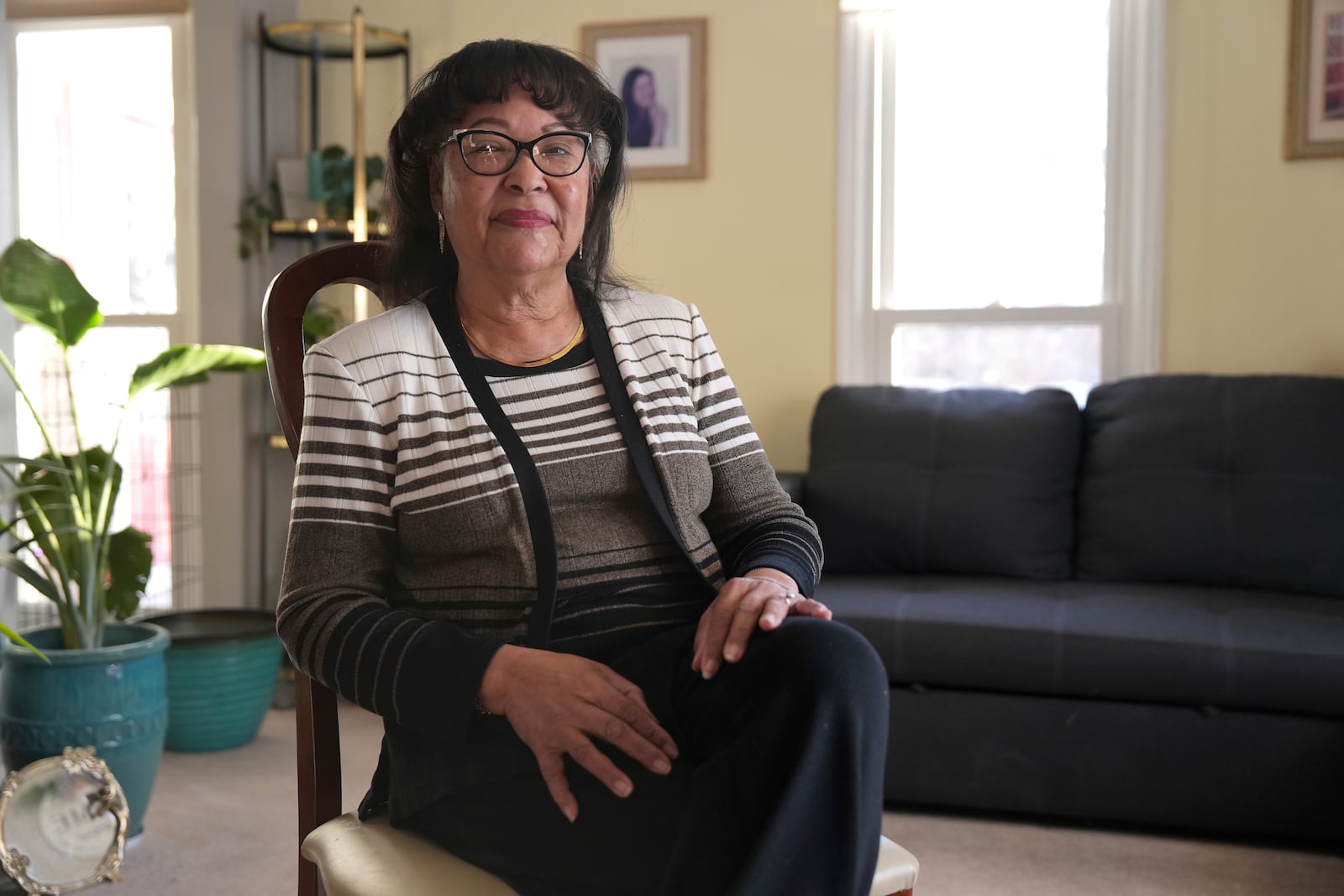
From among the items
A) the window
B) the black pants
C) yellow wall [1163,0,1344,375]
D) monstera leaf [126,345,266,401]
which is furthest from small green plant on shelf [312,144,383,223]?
the black pants

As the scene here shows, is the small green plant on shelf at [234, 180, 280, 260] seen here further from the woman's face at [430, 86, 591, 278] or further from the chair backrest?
the woman's face at [430, 86, 591, 278]

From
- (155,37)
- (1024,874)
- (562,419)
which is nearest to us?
(562,419)

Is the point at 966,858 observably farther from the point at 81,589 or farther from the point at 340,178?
the point at 340,178

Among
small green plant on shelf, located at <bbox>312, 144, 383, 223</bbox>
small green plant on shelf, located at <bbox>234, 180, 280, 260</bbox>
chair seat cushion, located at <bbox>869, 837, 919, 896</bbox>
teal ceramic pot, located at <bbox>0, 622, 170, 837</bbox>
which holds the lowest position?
teal ceramic pot, located at <bbox>0, 622, 170, 837</bbox>

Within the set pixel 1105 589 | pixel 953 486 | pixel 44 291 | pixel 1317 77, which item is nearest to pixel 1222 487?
pixel 1105 589

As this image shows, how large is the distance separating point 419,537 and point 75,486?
5.64 feet

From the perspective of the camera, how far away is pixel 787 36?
11.5ft

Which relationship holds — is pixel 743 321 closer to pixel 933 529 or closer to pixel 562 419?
pixel 933 529

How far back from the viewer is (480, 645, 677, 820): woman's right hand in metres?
1.07

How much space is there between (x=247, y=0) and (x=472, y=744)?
10.5ft

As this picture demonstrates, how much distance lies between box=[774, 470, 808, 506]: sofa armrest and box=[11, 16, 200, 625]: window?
197 centimetres

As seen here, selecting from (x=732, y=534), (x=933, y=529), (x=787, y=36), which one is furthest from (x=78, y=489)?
(x=787, y=36)

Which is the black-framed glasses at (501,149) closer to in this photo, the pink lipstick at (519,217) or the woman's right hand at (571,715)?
the pink lipstick at (519,217)

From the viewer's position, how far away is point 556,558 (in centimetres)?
122
